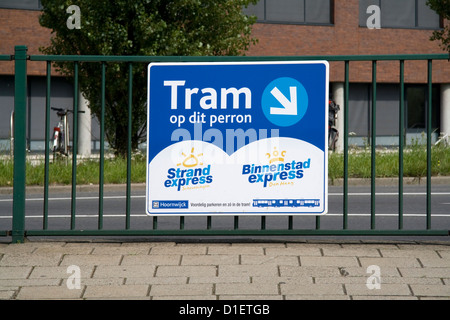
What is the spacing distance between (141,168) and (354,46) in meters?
18.9

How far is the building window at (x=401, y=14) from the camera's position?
108ft

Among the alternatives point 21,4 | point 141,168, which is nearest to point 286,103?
point 141,168

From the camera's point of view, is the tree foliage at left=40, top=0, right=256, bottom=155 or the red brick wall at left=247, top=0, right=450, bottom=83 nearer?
the tree foliage at left=40, top=0, right=256, bottom=155

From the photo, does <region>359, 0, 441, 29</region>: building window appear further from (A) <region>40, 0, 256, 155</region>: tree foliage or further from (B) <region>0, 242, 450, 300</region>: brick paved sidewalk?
(B) <region>0, 242, 450, 300</region>: brick paved sidewalk

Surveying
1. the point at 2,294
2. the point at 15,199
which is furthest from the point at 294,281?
the point at 15,199

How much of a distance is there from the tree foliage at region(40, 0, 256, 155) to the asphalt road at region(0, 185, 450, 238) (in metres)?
3.47

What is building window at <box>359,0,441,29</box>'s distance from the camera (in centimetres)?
3288

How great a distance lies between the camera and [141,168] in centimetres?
1555

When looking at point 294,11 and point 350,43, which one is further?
point 350,43

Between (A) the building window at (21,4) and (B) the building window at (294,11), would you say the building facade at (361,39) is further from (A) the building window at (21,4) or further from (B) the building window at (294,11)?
(A) the building window at (21,4)

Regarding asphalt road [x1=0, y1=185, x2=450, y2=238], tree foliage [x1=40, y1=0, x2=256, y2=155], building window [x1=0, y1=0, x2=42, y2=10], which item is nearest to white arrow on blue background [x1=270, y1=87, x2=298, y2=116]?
asphalt road [x1=0, y1=185, x2=450, y2=238]

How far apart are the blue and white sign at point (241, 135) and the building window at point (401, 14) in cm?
2680

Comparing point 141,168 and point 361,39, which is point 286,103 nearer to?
point 141,168

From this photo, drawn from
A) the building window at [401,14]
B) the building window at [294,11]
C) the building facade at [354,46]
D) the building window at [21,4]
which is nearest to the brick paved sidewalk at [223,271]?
the building window at [21,4]
